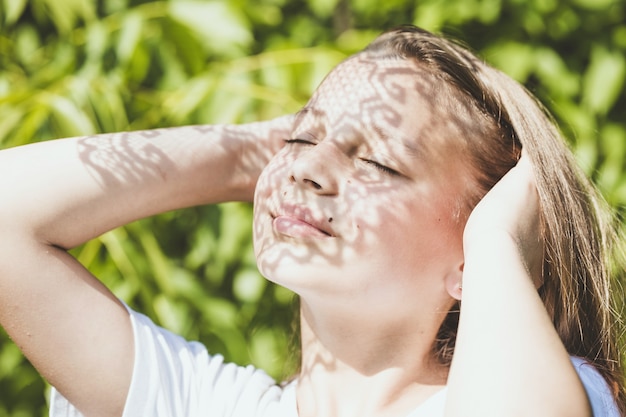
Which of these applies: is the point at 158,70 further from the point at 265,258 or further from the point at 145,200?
the point at 265,258

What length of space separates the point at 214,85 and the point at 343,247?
55 cm

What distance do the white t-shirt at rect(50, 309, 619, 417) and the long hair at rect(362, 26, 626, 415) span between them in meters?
0.07

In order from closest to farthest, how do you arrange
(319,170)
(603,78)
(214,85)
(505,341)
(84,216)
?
(505,341), (319,170), (84,216), (214,85), (603,78)

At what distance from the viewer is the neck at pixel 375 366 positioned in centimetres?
99

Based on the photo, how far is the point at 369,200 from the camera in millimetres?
918

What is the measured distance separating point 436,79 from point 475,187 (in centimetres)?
14

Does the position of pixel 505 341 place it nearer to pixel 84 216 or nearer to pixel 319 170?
pixel 319 170

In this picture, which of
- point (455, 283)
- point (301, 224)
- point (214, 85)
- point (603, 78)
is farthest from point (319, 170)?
point (603, 78)

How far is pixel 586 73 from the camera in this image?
5.22 ft

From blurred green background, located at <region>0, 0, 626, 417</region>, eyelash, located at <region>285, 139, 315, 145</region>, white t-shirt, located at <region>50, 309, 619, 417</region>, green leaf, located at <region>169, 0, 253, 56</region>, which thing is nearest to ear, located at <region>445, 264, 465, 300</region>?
white t-shirt, located at <region>50, 309, 619, 417</region>

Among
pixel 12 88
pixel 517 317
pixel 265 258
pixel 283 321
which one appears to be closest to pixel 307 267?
pixel 265 258


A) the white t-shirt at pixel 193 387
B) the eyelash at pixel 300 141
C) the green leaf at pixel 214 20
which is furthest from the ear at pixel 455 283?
the green leaf at pixel 214 20

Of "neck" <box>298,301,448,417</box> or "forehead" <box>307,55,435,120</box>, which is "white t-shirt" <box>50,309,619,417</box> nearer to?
"neck" <box>298,301,448,417</box>

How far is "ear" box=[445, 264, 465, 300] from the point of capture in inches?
38.5
